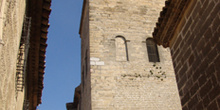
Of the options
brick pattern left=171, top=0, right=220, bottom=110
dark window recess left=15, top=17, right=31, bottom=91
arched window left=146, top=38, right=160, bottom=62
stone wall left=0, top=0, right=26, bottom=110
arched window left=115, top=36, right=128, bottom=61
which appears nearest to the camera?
stone wall left=0, top=0, right=26, bottom=110

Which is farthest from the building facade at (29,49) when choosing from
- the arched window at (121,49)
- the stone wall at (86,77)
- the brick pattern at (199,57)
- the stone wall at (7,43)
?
the arched window at (121,49)

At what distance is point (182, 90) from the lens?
5426 mm

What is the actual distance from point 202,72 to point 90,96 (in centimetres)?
693

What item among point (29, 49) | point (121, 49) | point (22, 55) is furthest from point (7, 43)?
point (121, 49)

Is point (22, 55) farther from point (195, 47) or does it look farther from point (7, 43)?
point (195, 47)

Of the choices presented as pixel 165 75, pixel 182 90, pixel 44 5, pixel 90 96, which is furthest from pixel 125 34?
pixel 182 90

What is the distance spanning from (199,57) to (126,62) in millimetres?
7328

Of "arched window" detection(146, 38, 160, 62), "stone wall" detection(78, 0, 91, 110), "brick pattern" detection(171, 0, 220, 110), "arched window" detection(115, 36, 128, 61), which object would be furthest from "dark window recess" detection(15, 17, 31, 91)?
"arched window" detection(146, 38, 160, 62)

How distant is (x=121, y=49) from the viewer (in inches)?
496

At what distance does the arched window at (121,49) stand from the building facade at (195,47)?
6107 millimetres

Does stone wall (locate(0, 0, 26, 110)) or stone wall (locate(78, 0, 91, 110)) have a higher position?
stone wall (locate(78, 0, 91, 110))

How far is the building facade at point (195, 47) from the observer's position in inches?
173

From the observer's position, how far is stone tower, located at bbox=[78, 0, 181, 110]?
36.7 ft

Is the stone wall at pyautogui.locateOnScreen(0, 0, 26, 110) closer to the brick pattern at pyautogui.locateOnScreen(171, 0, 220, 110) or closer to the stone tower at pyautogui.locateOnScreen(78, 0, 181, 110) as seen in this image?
the brick pattern at pyautogui.locateOnScreen(171, 0, 220, 110)
